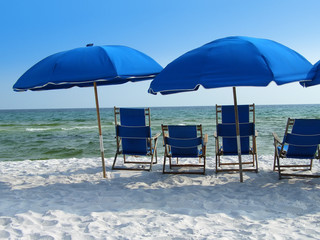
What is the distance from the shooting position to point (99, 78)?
388 centimetres

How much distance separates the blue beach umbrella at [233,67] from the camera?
3438 mm

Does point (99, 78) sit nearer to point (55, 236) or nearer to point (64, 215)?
point (64, 215)

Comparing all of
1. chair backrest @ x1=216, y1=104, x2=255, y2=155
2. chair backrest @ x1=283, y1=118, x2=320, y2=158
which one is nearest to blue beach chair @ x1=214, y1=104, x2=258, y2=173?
chair backrest @ x1=216, y1=104, x2=255, y2=155

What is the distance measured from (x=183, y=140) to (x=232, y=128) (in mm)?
782

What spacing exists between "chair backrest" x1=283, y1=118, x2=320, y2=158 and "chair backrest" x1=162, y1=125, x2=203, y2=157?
4.29ft

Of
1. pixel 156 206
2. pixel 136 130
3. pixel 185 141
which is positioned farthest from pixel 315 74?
pixel 136 130

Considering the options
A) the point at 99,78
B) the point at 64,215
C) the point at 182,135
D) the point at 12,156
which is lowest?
the point at 12,156

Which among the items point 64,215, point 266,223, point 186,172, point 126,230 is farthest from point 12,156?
point 266,223

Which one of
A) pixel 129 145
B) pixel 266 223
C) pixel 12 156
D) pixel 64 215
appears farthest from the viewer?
pixel 12 156

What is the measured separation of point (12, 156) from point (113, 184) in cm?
620

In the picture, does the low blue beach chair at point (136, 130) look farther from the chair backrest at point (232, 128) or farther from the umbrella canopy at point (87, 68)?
the chair backrest at point (232, 128)

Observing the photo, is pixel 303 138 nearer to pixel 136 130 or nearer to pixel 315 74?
pixel 315 74

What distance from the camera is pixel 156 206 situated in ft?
11.7

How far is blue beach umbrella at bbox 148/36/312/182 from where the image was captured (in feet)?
11.3
